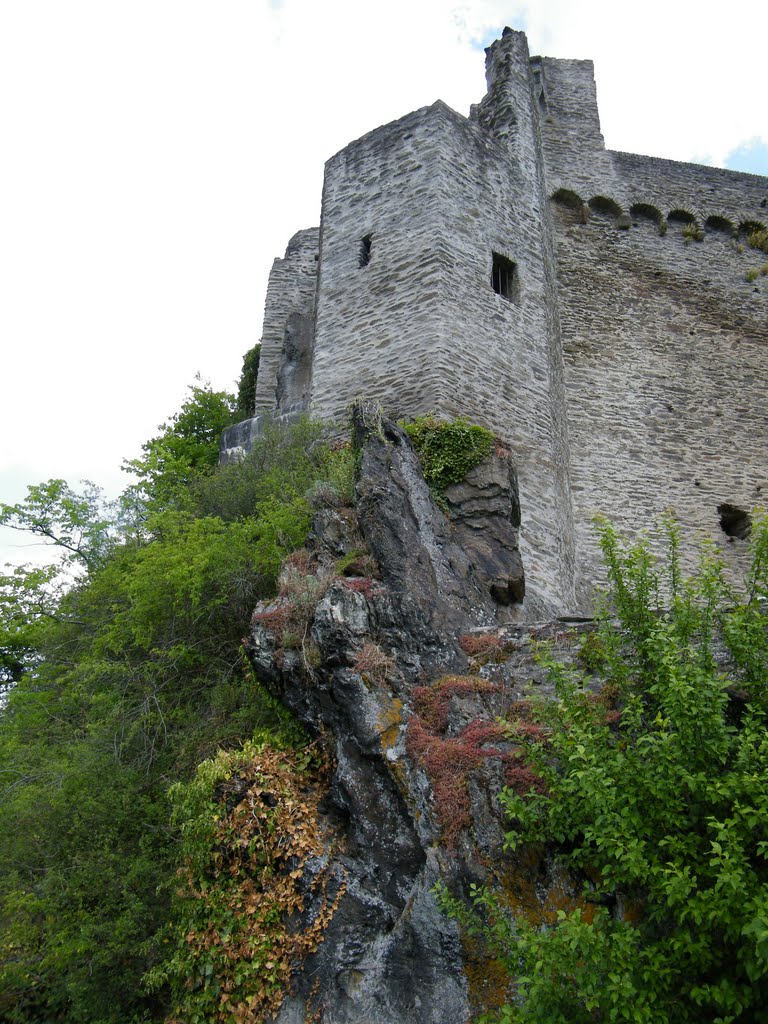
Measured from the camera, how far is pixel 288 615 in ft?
22.1

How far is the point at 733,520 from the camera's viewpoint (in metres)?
13.9

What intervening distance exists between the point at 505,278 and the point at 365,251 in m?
2.07

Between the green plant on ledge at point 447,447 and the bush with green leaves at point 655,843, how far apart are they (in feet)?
12.6

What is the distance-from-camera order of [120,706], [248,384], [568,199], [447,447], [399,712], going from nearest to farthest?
1. [399,712]
2. [120,706]
3. [447,447]
4. [568,199]
5. [248,384]

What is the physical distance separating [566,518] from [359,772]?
6.84 meters

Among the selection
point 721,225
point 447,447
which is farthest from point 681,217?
point 447,447

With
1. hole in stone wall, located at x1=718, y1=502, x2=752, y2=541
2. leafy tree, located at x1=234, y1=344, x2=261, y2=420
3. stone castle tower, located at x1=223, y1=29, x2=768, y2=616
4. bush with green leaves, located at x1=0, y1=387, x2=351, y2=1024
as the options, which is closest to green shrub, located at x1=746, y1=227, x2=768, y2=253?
stone castle tower, located at x1=223, y1=29, x2=768, y2=616

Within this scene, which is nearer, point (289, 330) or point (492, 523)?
point (492, 523)

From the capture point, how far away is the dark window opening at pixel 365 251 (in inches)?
482

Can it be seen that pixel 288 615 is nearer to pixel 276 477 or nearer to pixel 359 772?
pixel 359 772

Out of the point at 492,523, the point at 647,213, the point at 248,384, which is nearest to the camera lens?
the point at 492,523

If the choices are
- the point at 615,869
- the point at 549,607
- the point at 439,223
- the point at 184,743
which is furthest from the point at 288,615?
the point at 439,223

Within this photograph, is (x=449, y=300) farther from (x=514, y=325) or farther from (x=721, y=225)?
(x=721, y=225)

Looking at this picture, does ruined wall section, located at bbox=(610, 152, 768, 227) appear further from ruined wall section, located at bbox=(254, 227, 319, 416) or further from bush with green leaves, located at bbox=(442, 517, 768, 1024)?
bush with green leaves, located at bbox=(442, 517, 768, 1024)
